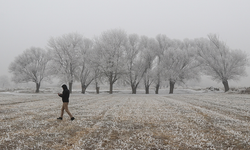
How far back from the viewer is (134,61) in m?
44.8

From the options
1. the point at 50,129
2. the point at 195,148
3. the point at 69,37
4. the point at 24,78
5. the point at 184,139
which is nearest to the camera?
the point at 195,148

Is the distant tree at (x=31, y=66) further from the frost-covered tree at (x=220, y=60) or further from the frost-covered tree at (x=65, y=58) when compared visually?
the frost-covered tree at (x=220, y=60)

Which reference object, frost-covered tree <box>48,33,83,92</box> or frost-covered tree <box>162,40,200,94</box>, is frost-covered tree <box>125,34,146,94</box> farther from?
frost-covered tree <box>48,33,83,92</box>

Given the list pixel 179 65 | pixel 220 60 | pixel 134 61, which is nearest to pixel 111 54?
pixel 134 61

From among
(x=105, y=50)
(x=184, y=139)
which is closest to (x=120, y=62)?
(x=105, y=50)

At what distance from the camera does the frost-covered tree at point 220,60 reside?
137ft

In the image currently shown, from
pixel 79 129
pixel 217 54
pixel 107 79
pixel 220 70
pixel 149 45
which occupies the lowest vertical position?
pixel 79 129

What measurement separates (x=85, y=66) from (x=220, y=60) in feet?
129

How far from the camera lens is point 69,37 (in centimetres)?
4225

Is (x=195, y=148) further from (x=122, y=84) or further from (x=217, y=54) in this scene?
(x=217, y=54)

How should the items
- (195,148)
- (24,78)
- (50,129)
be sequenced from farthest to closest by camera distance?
1. (24,78)
2. (50,129)
3. (195,148)

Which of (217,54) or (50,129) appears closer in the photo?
(50,129)

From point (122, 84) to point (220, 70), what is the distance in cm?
2889

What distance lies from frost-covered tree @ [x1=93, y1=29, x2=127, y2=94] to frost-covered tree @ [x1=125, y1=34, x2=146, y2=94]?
2.70 metres
